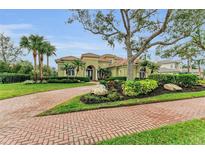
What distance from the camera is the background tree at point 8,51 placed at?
103 ft

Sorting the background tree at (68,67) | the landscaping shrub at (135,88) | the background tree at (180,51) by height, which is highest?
the background tree at (180,51)

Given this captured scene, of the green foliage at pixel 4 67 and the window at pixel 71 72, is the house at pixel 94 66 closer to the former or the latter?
the window at pixel 71 72

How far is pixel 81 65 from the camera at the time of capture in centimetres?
2388

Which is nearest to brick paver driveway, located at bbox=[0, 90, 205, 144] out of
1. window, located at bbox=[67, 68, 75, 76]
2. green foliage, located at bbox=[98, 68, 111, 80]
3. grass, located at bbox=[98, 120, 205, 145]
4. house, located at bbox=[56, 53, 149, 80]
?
grass, located at bbox=[98, 120, 205, 145]

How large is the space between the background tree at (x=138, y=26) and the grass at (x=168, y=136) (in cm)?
678

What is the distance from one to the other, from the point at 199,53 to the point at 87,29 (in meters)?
15.2

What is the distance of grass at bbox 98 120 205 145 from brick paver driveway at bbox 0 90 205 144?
11.3 inches

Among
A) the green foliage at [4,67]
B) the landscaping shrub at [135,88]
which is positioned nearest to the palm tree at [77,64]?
the green foliage at [4,67]

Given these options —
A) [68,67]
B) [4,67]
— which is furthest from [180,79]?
[4,67]

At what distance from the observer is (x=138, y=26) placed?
1071cm

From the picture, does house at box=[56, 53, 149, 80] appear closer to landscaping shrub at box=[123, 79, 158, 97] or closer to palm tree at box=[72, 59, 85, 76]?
palm tree at box=[72, 59, 85, 76]
